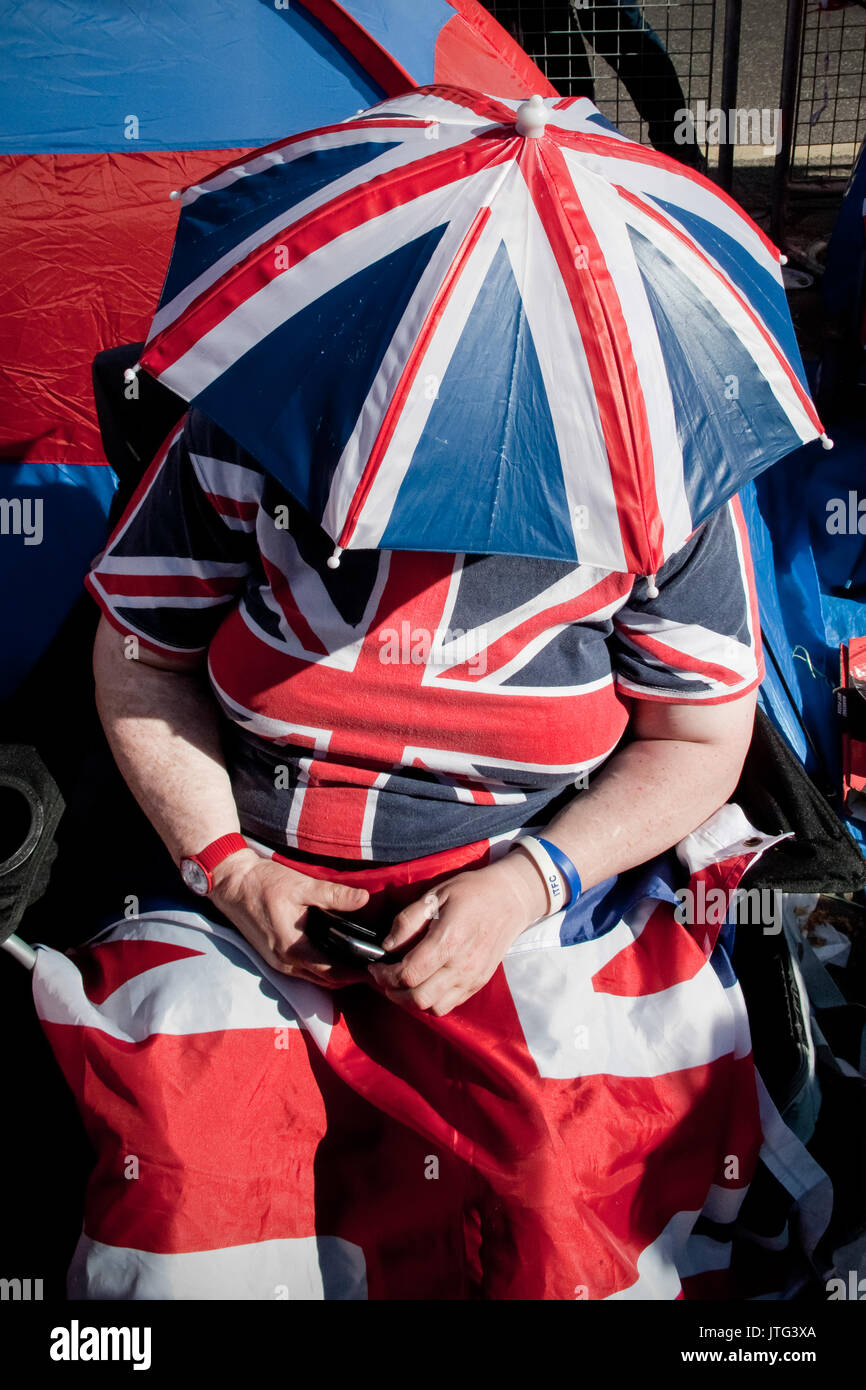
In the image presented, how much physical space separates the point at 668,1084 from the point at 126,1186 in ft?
2.23

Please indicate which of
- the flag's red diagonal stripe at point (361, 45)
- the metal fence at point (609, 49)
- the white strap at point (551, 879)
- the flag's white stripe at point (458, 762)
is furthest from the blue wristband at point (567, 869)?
the metal fence at point (609, 49)

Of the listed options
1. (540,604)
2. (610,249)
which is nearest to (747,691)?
(540,604)

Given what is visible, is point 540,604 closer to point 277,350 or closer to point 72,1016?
point 277,350

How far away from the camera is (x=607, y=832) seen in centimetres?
149

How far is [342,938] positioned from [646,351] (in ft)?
2.52

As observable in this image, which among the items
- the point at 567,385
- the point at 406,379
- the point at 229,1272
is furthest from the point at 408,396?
the point at 229,1272

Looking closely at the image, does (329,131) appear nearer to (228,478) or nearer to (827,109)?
(228,478)

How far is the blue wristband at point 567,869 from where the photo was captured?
1456mm

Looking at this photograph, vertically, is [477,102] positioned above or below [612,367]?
above

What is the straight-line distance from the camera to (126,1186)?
1.30 meters

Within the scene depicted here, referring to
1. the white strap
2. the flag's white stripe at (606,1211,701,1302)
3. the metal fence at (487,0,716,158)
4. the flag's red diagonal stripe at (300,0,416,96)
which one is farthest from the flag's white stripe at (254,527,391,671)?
the metal fence at (487,0,716,158)

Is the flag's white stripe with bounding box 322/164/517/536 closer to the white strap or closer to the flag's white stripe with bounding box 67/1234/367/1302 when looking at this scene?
the white strap

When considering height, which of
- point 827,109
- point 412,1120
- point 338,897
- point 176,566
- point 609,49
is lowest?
point 412,1120

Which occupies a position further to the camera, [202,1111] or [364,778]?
[364,778]
